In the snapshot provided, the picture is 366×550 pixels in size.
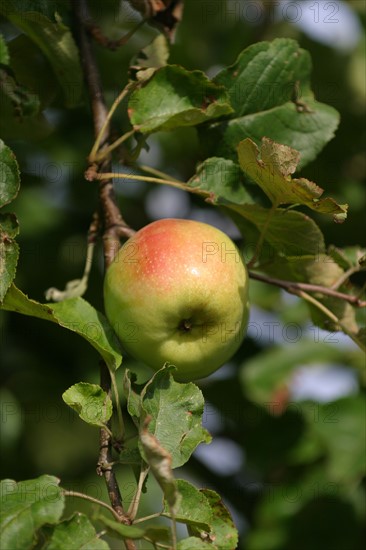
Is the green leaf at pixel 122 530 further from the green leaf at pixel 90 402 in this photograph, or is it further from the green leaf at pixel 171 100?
the green leaf at pixel 171 100

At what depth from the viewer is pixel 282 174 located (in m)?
1.36

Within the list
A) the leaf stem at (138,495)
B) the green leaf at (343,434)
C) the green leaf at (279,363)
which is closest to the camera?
the leaf stem at (138,495)

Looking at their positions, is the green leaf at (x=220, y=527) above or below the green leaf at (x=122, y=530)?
below

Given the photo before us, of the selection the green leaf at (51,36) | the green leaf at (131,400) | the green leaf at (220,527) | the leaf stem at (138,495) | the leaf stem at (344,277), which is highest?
the green leaf at (51,36)

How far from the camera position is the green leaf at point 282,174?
1349mm

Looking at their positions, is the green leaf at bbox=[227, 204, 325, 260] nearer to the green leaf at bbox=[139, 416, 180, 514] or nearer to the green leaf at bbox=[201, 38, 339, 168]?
the green leaf at bbox=[201, 38, 339, 168]

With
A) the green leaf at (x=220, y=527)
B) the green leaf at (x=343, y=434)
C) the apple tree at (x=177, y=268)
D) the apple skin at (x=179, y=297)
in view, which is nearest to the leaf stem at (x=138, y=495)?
the apple tree at (x=177, y=268)

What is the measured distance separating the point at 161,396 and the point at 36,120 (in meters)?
0.83

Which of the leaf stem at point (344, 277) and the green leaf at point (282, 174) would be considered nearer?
the green leaf at point (282, 174)

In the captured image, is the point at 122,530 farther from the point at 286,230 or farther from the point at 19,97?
the point at 19,97

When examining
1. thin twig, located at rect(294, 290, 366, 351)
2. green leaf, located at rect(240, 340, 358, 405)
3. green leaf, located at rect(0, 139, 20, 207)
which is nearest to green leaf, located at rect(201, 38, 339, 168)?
thin twig, located at rect(294, 290, 366, 351)

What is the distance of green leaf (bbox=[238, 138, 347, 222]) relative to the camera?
1.35 m

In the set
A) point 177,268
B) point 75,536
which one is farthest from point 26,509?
point 177,268

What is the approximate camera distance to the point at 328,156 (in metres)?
2.78
